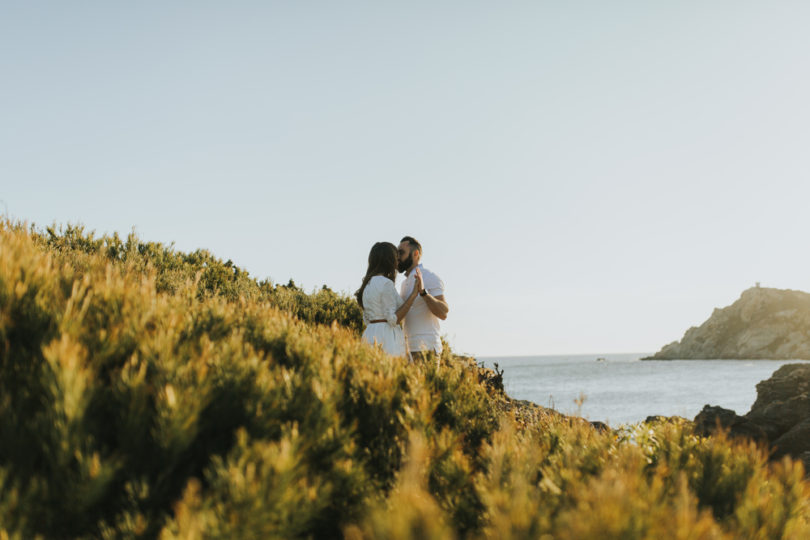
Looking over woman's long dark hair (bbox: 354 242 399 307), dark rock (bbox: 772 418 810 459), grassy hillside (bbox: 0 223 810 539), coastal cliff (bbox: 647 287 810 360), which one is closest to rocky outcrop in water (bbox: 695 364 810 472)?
dark rock (bbox: 772 418 810 459)

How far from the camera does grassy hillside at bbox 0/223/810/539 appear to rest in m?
2.61

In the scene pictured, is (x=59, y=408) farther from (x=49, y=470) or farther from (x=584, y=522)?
(x=584, y=522)

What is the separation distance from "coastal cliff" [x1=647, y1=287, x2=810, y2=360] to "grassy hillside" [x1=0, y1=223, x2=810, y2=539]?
112 m

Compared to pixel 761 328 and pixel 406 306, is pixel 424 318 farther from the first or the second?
pixel 761 328

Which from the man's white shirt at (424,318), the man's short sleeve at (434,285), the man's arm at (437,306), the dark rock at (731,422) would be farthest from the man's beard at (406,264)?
the dark rock at (731,422)

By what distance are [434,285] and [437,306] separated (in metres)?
0.32

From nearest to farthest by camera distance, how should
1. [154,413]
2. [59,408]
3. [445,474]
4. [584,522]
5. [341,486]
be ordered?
[584,522]
[59,408]
[154,413]
[341,486]
[445,474]

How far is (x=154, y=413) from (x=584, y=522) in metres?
2.36

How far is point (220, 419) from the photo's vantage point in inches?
134

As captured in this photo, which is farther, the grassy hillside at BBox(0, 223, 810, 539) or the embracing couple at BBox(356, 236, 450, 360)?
the embracing couple at BBox(356, 236, 450, 360)

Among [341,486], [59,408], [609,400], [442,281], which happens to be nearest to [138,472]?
[59,408]

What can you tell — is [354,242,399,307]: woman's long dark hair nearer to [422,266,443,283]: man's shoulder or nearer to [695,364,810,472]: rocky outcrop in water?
[422,266,443,283]: man's shoulder

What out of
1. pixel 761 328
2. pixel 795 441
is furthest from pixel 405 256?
pixel 761 328

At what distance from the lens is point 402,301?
7.55 metres
